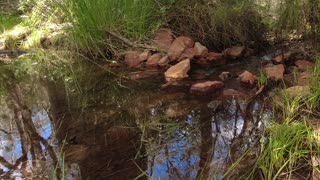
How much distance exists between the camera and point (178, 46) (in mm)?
4773

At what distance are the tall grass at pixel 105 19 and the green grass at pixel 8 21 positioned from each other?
6.06 ft

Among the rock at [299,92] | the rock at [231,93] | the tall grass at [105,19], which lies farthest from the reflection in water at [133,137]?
the tall grass at [105,19]

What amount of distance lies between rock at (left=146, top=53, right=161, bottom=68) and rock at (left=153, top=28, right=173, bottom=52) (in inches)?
6.3

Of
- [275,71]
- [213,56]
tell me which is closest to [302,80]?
[275,71]

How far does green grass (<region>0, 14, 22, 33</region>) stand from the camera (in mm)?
6465

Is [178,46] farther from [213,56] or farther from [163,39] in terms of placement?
[213,56]

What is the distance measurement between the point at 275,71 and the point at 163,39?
1592mm

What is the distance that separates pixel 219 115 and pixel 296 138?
96cm

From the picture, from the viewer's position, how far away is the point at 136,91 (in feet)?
13.1

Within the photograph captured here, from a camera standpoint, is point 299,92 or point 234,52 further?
point 234,52

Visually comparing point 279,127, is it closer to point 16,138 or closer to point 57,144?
point 57,144

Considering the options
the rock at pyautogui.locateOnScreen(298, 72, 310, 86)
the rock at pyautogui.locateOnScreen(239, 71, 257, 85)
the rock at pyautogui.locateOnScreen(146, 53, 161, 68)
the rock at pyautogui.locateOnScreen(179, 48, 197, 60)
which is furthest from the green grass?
the rock at pyautogui.locateOnScreen(298, 72, 310, 86)

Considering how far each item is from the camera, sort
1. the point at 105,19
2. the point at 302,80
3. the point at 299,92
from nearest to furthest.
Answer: the point at 299,92 → the point at 302,80 → the point at 105,19

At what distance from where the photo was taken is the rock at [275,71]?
3.86m
